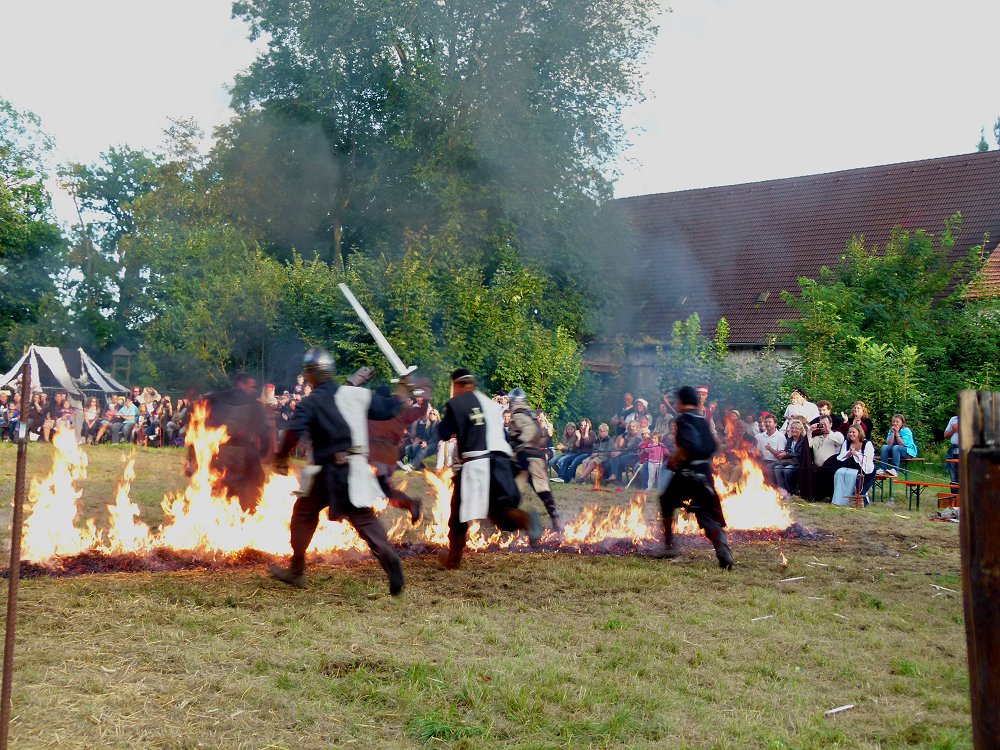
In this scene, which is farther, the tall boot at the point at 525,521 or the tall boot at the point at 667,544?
the tall boot at the point at 667,544

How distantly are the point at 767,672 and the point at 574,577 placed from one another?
3009 millimetres

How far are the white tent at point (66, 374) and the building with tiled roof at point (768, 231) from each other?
Answer: 17269mm

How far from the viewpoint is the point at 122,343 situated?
55125 mm

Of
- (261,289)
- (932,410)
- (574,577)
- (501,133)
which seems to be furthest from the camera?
(501,133)

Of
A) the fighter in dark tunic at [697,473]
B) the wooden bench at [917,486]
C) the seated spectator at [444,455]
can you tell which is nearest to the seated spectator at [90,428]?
the seated spectator at [444,455]

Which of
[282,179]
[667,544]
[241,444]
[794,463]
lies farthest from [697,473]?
[282,179]

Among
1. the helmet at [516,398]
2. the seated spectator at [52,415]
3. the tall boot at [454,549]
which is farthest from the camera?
the seated spectator at [52,415]

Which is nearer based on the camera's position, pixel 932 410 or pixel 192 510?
pixel 192 510

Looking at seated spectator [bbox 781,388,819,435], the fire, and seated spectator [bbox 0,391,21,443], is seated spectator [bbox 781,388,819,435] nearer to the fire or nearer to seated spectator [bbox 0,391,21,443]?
the fire

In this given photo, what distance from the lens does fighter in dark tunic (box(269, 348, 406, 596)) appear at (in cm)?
795

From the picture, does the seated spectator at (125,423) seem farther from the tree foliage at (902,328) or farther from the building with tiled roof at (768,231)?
the tree foliage at (902,328)

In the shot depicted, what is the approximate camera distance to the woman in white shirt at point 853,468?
1582 cm

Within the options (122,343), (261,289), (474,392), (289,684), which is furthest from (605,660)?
(122,343)

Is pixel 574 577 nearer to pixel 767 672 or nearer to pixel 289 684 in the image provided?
pixel 767 672
